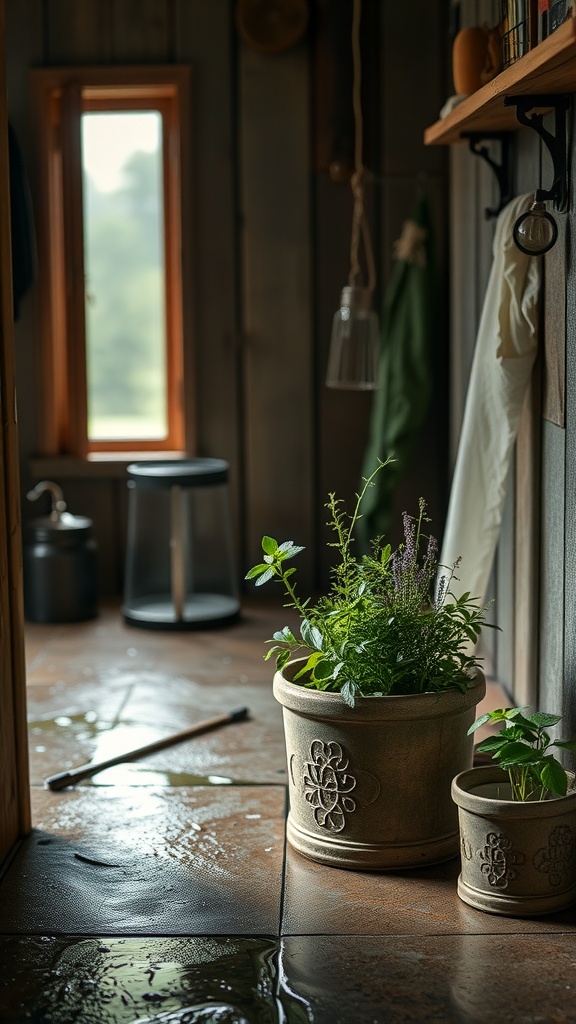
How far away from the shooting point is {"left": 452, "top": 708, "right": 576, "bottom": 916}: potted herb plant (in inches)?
81.9

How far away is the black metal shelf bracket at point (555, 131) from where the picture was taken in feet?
7.43

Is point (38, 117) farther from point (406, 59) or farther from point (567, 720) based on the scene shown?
point (567, 720)

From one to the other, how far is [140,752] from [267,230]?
226 cm

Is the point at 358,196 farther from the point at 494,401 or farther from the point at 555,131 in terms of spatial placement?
the point at 555,131

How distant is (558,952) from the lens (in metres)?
1.98

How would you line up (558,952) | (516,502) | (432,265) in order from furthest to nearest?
(432,265) → (516,502) → (558,952)

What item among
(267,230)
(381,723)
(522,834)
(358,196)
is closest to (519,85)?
(381,723)

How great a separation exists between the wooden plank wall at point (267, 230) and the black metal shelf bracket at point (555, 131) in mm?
2160

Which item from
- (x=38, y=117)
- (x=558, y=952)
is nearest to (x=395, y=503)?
(x=38, y=117)

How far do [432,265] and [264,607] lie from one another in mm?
1368

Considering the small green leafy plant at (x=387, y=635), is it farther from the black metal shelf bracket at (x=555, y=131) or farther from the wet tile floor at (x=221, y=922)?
the black metal shelf bracket at (x=555, y=131)

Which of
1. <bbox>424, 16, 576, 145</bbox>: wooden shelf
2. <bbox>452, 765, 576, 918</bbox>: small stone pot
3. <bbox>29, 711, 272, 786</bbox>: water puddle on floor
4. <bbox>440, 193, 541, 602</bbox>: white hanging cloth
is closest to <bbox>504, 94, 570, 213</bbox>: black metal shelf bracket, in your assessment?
<bbox>424, 16, 576, 145</bbox>: wooden shelf

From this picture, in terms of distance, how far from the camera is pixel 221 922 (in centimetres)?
211

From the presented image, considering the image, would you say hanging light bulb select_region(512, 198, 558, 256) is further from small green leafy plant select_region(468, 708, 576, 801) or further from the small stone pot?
the small stone pot
